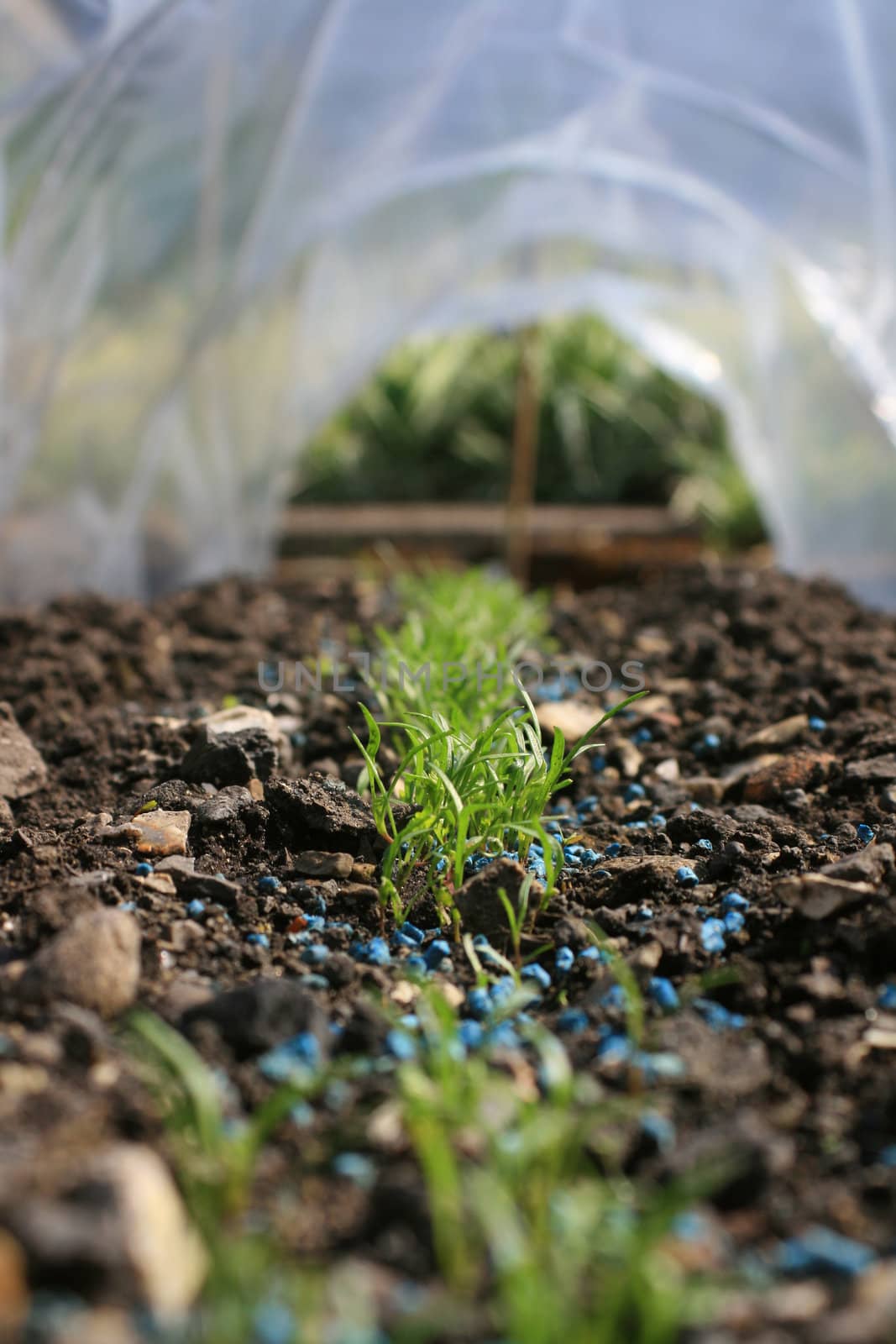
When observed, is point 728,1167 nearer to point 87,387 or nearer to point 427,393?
point 87,387

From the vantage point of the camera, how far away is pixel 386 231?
13.6 ft

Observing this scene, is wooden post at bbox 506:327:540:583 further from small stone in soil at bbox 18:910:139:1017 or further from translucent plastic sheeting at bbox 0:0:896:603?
small stone in soil at bbox 18:910:139:1017

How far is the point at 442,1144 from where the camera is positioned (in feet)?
3.17

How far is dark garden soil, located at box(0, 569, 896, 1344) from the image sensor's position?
37.5 inches

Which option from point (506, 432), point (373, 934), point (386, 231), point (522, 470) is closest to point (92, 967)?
point (373, 934)

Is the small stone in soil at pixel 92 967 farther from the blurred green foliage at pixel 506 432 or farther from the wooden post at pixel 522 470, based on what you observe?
the blurred green foliage at pixel 506 432

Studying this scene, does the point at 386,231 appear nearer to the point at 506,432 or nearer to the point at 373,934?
the point at 373,934

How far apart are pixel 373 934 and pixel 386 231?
125 inches

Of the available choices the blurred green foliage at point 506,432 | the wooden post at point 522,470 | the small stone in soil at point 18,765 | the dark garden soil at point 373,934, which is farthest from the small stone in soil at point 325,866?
the blurred green foliage at point 506,432

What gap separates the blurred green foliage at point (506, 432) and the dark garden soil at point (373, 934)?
4614 mm

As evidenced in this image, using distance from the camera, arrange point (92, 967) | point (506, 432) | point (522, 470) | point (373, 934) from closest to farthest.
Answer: point (92, 967) → point (373, 934) → point (522, 470) → point (506, 432)

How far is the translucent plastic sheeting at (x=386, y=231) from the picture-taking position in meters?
3.24

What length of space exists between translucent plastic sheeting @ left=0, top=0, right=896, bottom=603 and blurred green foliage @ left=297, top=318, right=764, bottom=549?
290 centimetres

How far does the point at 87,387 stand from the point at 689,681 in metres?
2.08
